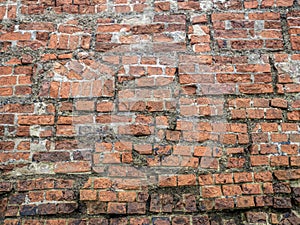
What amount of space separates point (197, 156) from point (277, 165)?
50 cm

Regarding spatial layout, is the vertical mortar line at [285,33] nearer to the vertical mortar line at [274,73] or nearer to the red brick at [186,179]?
the vertical mortar line at [274,73]

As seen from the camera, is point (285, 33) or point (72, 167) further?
point (285, 33)

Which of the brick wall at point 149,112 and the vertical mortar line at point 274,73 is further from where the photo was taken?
the vertical mortar line at point 274,73

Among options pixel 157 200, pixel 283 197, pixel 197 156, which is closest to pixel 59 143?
pixel 157 200

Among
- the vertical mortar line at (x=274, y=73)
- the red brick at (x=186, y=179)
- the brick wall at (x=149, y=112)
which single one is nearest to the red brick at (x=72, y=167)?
the brick wall at (x=149, y=112)

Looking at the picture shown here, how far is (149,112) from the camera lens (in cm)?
217

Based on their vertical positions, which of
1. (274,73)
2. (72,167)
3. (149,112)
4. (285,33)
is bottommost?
(72,167)

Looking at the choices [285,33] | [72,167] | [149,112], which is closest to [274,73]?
[285,33]

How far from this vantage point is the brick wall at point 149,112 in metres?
2.06

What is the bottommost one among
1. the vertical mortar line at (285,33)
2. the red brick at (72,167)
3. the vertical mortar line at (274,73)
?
the red brick at (72,167)

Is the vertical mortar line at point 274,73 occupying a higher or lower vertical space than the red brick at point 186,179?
→ higher

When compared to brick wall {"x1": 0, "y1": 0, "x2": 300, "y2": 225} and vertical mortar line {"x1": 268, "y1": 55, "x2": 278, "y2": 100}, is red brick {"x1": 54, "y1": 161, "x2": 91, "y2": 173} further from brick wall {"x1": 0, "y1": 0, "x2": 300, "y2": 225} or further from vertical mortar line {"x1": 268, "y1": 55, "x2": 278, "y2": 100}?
vertical mortar line {"x1": 268, "y1": 55, "x2": 278, "y2": 100}

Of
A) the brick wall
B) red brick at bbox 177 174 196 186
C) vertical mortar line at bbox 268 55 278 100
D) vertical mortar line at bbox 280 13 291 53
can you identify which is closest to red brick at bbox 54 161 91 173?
the brick wall

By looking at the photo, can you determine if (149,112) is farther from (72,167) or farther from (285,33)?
(285,33)
